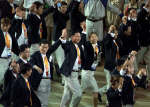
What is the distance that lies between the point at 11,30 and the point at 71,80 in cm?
185

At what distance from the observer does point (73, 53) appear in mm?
9852

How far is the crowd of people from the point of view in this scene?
905 centimetres

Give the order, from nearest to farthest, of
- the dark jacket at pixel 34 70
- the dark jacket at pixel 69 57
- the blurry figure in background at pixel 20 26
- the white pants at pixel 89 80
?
1. the dark jacket at pixel 34 70
2. the dark jacket at pixel 69 57
3. the white pants at pixel 89 80
4. the blurry figure in background at pixel 20 26

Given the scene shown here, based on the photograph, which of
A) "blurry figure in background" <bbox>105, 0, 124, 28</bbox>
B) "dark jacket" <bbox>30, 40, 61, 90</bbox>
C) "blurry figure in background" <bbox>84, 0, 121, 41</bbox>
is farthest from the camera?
"blurry figure in background" <bbox>105, 0, 124, 28</bbox>

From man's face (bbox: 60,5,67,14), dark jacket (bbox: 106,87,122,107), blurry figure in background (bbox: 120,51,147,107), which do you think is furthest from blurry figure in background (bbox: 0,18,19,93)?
blurry figure in background (bbox: 120,51,147,107)

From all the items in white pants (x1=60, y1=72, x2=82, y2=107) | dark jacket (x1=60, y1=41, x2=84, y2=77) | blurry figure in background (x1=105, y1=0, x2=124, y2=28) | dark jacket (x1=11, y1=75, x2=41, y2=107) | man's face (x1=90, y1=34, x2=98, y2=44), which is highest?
blurry figure in background (x1=105, y1=0, x2=124, y2=28)

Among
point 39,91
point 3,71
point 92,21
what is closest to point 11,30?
point 3,71

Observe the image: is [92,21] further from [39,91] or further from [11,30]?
[39,91]

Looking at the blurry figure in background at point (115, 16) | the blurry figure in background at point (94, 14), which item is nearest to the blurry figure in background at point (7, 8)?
the blurry figure in background at point (94, 14)

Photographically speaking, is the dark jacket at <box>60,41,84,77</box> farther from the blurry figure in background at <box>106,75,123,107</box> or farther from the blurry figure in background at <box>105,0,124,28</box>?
the blurry figure in background at <box>105,0,124,28</box>

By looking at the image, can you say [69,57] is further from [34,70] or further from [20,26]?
[20,26]

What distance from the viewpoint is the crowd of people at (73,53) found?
9.05m

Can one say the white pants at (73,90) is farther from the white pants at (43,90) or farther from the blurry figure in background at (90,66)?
the white pants at (43,90)

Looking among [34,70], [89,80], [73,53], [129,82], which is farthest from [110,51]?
[34,70]
